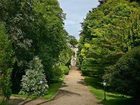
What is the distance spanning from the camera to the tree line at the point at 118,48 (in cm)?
3509

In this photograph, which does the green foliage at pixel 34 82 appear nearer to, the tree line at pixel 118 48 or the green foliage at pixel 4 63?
the tree line at pixel 118 48

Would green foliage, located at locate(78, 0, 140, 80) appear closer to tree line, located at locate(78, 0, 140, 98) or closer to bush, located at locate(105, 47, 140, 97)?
tree line, located at locate(78, 0, 140, 98)

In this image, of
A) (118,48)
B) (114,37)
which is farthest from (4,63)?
(114,37)

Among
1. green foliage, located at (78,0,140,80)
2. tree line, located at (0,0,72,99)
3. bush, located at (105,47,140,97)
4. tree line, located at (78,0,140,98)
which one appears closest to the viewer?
tree line, located at (0,0,72,99)

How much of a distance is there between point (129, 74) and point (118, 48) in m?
13.5

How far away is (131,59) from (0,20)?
1069cm

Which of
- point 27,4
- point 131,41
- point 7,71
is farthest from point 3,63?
point 131,41

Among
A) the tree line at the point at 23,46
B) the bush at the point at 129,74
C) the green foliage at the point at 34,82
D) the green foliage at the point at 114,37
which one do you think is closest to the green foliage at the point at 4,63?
the tree line at the point at 23,46

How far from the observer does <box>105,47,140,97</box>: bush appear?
34.5 metres

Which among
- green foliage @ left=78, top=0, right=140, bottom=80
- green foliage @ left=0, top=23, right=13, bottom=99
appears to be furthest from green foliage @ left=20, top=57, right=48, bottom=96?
green foliage @ left=78, top=0, right=140, bottom=80

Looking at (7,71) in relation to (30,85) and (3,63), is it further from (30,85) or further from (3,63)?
(30,85)

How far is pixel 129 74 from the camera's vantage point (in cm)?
3500

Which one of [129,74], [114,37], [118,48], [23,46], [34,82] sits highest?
[114,37]

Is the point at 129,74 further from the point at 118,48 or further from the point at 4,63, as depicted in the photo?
the point at 118,48
